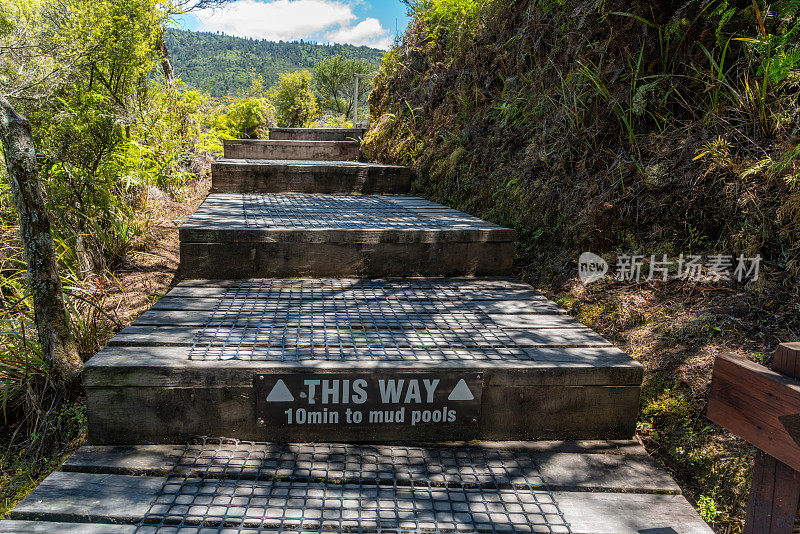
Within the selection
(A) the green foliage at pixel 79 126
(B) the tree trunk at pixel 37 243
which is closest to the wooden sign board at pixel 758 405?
(B) the tree trunk at pixel 37 243

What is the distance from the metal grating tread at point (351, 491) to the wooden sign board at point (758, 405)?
52cm

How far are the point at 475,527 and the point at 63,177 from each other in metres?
3.25

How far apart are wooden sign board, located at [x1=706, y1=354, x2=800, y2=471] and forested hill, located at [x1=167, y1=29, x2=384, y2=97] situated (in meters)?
52.6

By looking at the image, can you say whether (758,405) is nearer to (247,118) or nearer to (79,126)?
(79,126)

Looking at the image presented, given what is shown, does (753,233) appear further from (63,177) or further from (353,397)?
(63,177)

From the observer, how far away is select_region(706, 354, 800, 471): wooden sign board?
3.28 ft

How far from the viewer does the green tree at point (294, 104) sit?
647 inches

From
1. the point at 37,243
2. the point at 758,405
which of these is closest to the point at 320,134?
the point at 37,243

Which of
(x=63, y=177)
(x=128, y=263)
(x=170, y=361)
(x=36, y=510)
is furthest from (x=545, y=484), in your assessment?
(x=63, y=177)

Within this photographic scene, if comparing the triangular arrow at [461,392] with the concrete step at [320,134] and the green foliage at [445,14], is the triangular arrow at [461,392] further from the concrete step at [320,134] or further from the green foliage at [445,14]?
the concrete step at [320,134]

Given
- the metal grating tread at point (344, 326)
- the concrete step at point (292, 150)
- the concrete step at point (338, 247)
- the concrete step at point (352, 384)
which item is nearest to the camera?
the concrete step at point (352, 384)

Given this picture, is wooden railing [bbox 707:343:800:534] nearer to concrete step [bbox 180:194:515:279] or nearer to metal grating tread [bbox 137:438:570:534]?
metal grating tread [bbox 137:438:570:534]

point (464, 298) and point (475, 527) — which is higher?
point (464, 298)

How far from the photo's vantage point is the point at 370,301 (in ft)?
7.95
